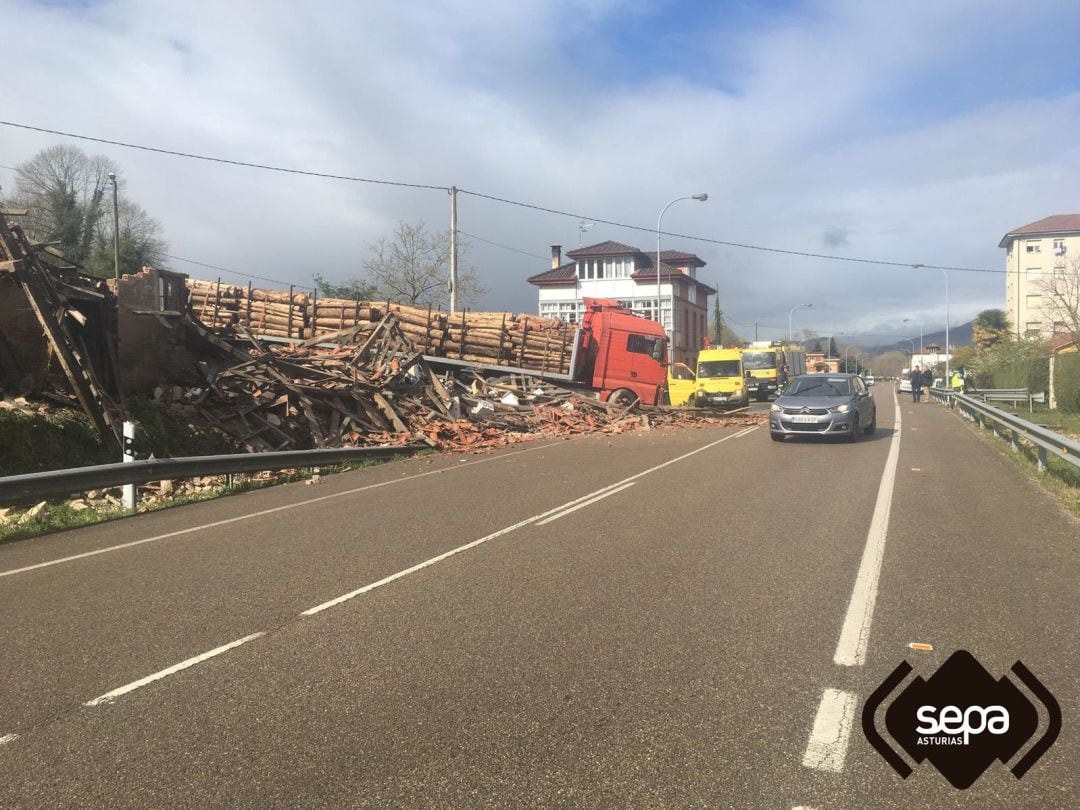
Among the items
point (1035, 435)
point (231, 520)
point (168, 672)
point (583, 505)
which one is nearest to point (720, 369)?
point (1035, 435)

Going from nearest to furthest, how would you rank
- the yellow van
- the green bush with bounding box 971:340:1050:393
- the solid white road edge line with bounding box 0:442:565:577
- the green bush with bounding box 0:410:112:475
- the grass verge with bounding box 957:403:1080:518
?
the solid white road edge line with bounding box 0:442:565:577 → the grass verge with bounding box 957:403:1080:518 → the green bush with bounding box 0:410:112:475 → the yellow van → the green bush with bounding box 971:340:1050:393

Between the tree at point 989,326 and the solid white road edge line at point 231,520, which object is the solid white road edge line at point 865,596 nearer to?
the solid white road edge line at point 231,520

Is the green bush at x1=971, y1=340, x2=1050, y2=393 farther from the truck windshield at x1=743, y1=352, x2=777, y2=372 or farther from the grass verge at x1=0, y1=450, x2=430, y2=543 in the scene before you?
the grass verge at x1=0, y1=450, x2=430, y2=543

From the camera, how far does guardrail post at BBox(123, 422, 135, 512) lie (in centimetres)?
1130

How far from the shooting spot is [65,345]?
1437 cm

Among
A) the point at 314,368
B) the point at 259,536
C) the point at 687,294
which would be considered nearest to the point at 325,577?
the point at 259,536

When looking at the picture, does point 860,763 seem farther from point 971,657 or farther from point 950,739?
point 971,657

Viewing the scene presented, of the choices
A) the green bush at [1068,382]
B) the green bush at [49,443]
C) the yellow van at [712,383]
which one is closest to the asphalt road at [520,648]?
the green bush at [49,443]


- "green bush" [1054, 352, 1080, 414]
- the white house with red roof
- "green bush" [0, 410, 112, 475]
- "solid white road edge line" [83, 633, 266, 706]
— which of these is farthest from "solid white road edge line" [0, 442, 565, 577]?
the white house with red roof

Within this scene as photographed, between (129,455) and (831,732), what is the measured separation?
10.5 m

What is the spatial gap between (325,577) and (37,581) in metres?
2.63

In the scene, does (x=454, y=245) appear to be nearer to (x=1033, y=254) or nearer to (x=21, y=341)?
(x=21, y=341)

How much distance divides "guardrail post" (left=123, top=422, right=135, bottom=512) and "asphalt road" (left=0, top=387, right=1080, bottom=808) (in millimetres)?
913

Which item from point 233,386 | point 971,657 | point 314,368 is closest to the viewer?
A: point 971,657
